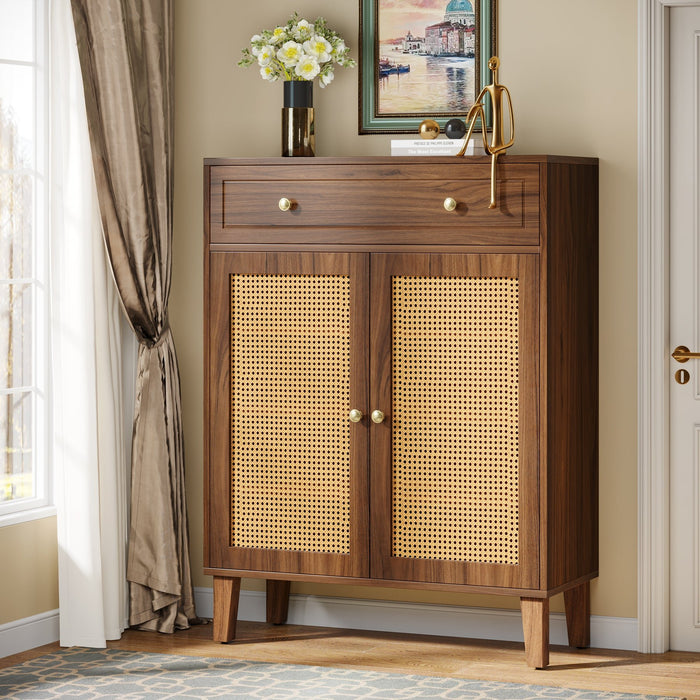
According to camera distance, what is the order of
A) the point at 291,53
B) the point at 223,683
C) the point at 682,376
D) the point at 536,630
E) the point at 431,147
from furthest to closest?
the point at 291,53, the point at 682,376, the point at 431,147, the point at 536,630, the point at 223,683

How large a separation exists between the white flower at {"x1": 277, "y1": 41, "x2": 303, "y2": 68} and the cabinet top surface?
0.40 m

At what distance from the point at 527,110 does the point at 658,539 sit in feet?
4.73

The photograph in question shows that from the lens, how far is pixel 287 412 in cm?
379

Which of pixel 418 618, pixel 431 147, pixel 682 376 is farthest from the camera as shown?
pixel 418 618

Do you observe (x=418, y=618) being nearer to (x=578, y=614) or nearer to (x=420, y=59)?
(x=578, y=614)

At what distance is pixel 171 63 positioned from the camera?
4.25m

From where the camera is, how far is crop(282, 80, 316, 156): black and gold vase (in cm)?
397

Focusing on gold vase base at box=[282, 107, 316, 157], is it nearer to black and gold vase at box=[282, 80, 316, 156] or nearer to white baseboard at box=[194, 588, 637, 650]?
black and gold vase at box=[282, 80, 316, 156]

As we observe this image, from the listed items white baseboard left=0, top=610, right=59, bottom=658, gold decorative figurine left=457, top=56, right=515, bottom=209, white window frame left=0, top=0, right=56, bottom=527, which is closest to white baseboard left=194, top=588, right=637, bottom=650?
white baseboard left=0, top=610, right=59, bottom=658

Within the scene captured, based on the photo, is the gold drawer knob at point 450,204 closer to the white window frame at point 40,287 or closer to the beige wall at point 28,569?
the white window frame at point 40,287

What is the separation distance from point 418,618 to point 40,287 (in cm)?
168

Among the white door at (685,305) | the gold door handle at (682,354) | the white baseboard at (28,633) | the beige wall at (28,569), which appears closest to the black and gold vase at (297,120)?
the white door at (685,305)

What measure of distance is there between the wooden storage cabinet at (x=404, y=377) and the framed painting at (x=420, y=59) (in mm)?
466

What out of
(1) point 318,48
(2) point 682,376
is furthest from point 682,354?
(1) point 318,48
